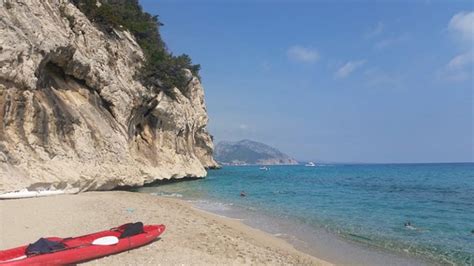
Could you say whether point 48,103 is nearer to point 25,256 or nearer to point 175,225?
point 175,225

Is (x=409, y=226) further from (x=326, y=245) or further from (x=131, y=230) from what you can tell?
(x=131, y=230)

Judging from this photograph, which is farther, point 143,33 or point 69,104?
point 143,33

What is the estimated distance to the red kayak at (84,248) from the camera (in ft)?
25.5

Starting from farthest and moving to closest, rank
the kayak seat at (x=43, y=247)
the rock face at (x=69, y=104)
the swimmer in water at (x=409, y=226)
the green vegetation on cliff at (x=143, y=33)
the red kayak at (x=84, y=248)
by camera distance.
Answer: the green vegetation on cliff at (x=143, y=33) → the rock face at (x=69, y=104) → the swimmer in water at (x=409, y=226) → the kayak seat at (x=43, y=247) → the red kayak at (x=84, y=248)

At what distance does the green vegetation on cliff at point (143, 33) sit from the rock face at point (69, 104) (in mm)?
1162

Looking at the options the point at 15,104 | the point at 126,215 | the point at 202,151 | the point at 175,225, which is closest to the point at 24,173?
the point at 15,104

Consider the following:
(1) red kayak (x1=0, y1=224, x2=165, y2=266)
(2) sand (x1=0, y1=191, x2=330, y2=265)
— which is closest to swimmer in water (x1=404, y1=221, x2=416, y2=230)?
(2) sand (x1=0, y1=191, x2=330, y2=265)

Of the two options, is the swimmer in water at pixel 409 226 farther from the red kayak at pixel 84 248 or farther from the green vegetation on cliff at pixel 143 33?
the green vegetation on cliff at pixel 143 33

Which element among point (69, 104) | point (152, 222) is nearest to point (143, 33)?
point (69, 104)

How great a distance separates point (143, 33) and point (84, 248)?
38874mm

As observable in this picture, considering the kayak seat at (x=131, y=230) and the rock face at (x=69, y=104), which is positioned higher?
the rock face at (x=69, y=104)

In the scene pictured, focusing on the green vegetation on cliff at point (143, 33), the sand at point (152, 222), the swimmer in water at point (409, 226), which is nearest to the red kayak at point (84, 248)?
the sand at point (152, 222)

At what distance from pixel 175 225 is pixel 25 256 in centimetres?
538

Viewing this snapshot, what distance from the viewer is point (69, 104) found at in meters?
23.0
